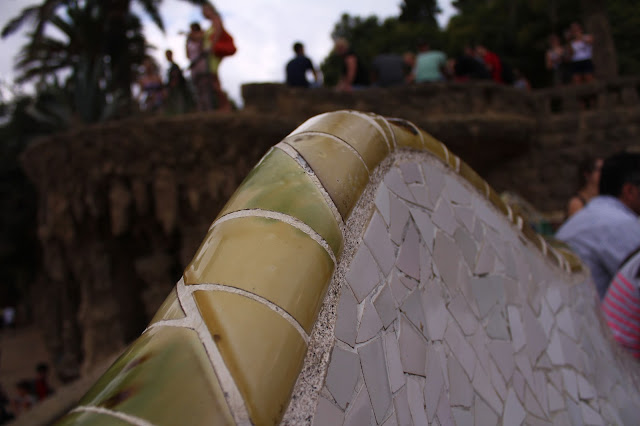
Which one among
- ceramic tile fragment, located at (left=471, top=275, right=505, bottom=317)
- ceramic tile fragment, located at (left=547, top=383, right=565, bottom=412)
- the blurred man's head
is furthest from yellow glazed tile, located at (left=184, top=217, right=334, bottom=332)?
the blurred man's head

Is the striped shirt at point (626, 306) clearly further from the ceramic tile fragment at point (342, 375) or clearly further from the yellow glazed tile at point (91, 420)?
the yellow glazed tile at point (91, 420)

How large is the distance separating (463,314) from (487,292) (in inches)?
7.4

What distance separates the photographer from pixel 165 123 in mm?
6223

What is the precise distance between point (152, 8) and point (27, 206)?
6.94 metres

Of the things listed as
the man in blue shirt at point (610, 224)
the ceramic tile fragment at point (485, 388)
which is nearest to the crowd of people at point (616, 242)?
the man in blue shirt at point (610, 224)

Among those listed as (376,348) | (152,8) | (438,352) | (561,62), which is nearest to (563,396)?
(438,352)

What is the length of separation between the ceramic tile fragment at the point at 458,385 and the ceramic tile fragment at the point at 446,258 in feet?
0.67

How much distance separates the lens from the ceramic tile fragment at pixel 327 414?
696 mm

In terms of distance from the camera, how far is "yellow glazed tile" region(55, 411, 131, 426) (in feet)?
1.75

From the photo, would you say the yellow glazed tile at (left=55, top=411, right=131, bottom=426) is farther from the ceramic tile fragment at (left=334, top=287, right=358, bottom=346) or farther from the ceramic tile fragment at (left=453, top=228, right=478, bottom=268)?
the ceramic tile fragment at (left=453, top=228, right=478, bottom=268)

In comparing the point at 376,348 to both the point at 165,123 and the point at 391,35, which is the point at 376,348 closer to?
the point at 165,123

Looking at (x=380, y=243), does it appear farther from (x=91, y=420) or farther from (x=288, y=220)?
(x=91, y=420)

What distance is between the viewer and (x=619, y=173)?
252 cm

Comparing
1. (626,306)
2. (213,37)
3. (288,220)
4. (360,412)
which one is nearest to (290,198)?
(288,220)
